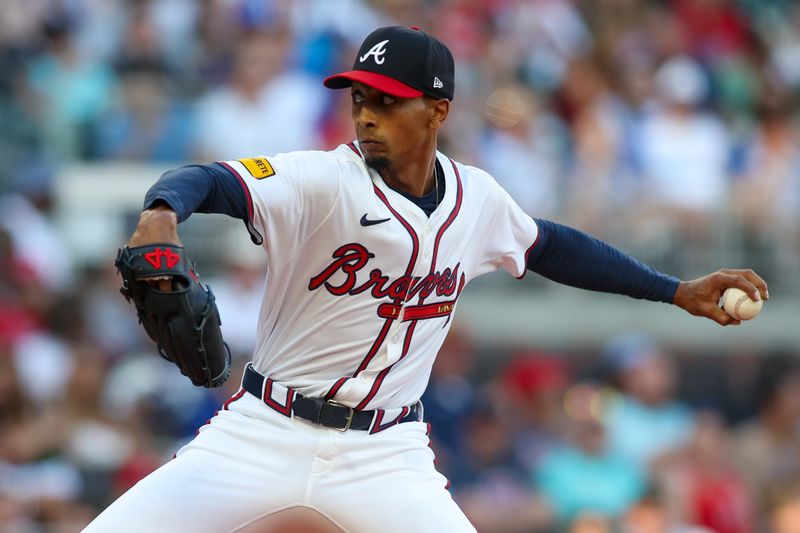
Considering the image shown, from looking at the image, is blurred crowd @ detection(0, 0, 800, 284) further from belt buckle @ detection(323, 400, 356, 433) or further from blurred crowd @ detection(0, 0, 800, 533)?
belt buckle @ detection(323, 400, 356, 433)

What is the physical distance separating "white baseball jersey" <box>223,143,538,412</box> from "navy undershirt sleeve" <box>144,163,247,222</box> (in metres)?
0.11

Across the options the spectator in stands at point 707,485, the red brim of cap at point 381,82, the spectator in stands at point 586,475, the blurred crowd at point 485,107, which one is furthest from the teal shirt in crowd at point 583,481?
the red brim of cap at point 381,82

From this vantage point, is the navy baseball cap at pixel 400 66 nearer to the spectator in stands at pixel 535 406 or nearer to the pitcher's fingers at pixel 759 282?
the pitcher's fingers at pixel 759 282

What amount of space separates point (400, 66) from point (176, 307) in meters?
1.17

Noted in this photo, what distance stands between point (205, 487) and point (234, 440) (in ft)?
0.63

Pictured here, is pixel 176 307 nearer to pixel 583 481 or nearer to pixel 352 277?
pixel 352 277

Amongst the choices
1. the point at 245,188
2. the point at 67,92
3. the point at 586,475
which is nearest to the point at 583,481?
the point at 586,475

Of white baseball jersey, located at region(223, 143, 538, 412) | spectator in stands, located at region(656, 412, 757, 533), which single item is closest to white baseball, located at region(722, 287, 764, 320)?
white baseball jersey, located at region(223, 143, 538, 412)

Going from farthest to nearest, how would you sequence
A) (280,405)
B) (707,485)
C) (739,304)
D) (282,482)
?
(707,485), (739,304), (280,405), (282,482)

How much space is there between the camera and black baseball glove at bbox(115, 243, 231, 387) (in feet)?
11.3

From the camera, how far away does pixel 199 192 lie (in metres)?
3.67

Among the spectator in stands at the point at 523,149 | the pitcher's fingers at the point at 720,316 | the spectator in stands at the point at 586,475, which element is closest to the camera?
the pitcher's fingers at the point at 720,316

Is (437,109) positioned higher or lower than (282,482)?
higher

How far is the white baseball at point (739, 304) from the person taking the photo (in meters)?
4.54
